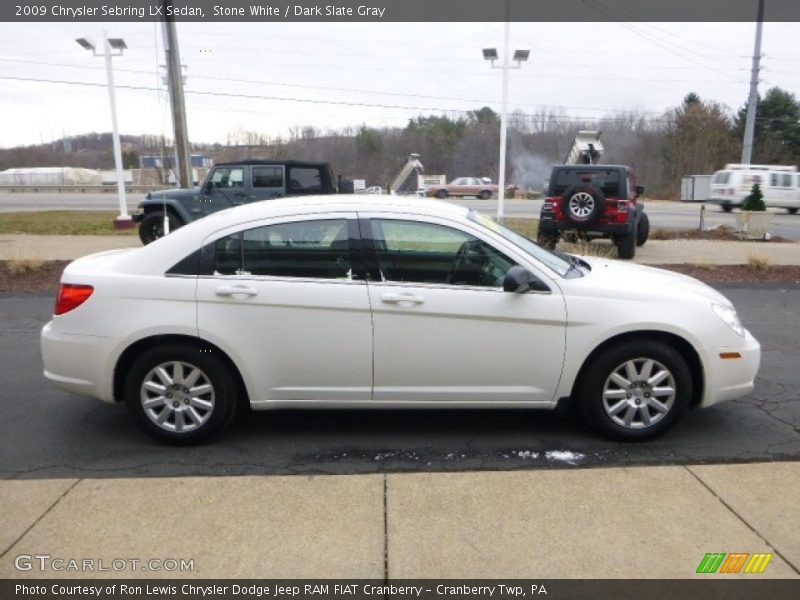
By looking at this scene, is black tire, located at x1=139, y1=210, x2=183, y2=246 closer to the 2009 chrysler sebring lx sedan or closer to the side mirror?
the 2009 chrysler sebring lx sedan

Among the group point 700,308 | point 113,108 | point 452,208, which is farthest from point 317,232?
point 113,108

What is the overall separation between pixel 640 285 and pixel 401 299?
5.16ft

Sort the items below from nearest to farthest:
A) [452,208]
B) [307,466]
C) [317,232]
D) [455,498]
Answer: [455,498], [307,466], [317,232], [452,208]

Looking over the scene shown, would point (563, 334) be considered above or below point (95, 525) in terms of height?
above

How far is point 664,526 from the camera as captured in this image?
122 inches

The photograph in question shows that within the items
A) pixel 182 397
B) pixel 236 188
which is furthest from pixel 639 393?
pixel 236 188

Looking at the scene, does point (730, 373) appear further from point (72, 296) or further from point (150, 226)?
point (150, 226)

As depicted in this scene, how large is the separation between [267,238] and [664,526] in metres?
2.74

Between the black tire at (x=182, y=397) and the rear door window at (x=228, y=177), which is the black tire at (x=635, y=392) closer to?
the black tire at (x=182, y=397)

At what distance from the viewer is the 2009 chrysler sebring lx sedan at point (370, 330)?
12.8ft

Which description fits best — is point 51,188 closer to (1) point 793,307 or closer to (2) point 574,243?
(2) point 574,243
